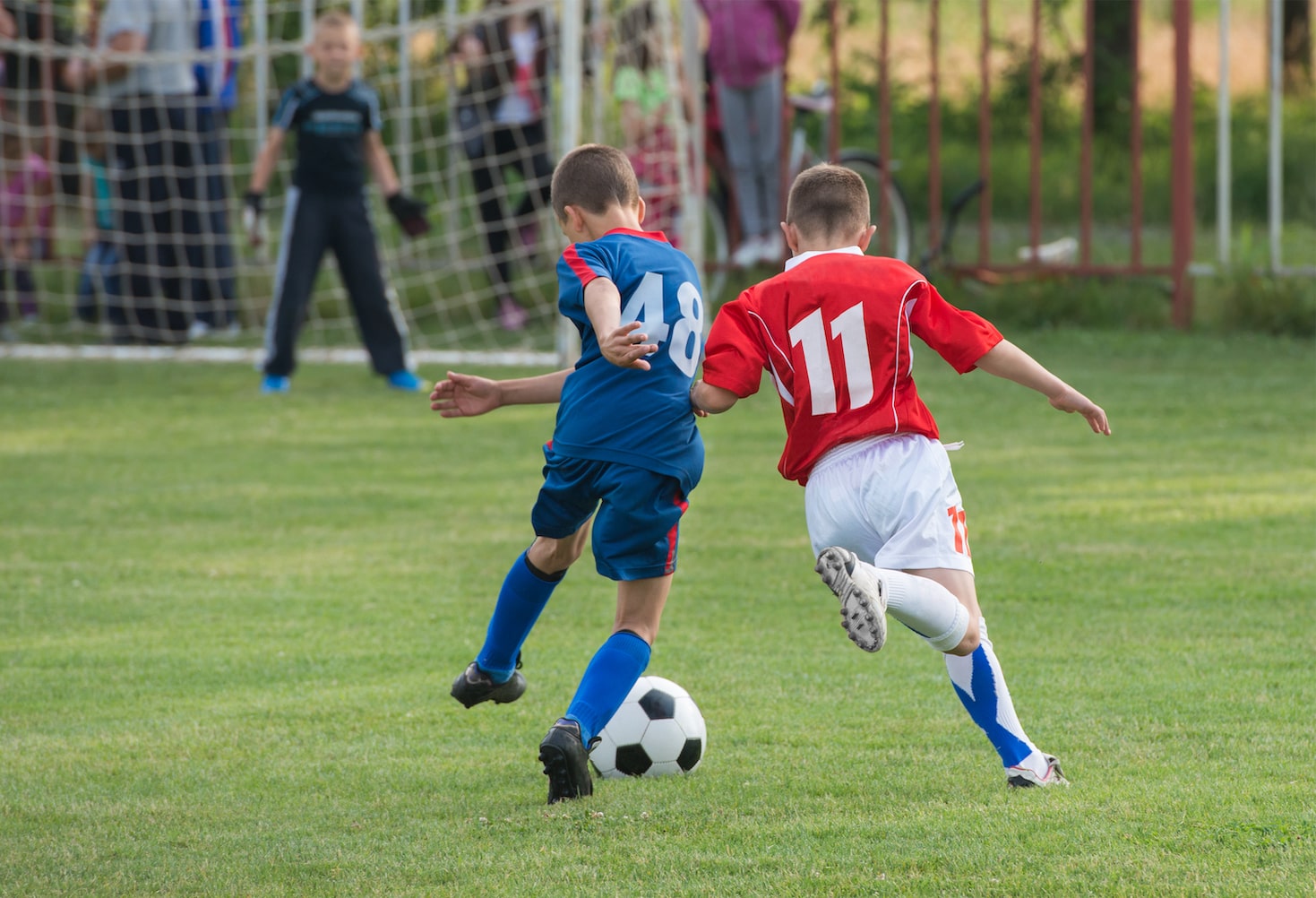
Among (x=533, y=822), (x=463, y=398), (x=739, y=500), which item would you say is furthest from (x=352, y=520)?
(x=533, y=822)

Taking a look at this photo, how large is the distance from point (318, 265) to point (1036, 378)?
6.72 meters

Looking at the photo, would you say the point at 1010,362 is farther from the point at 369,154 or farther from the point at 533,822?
the point at 369,154

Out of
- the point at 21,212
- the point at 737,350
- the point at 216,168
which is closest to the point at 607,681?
the point at 737,350

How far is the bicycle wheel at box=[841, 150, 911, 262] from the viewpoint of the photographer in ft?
39.4

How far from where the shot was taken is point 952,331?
3.30 metres

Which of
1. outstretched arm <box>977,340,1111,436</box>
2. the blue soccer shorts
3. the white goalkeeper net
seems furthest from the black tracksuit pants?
outstretched arm <box>977,340,1111,436</box>

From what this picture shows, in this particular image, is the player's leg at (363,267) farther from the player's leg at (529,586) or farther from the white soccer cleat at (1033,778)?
the white soccer cleat at (1033,778)

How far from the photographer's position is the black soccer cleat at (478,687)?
12.2ft

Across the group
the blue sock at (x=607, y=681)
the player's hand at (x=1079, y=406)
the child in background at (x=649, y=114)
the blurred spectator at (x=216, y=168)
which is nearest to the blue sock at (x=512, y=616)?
the blue sock at (x=607, y=681)

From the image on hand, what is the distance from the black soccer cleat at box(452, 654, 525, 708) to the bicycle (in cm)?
828

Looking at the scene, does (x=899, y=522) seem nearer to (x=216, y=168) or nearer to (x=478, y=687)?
(x=478, y=687)

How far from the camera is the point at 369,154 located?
9.43 metres

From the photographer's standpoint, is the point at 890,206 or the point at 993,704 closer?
the point at 993,704

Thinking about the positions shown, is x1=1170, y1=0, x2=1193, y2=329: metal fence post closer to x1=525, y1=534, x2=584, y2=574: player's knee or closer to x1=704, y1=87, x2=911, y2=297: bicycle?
x1=704, y1=87, x2=911, y2=297: bicycle
